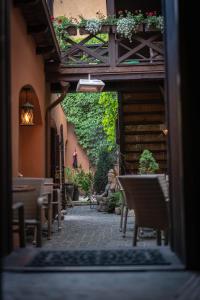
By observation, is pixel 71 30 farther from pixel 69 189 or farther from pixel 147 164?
pixel 69 189

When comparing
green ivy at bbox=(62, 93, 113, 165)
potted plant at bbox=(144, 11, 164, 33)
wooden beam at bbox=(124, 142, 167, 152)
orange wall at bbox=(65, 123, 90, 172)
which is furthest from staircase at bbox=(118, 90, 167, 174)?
orange wall at bbox=(65, 123, 90, 172)

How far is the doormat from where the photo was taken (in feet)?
11.6

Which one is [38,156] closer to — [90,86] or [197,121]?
[90,86]

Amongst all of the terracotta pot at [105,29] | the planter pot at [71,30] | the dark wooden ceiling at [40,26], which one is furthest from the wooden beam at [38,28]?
the terracotta pot at [105,29]

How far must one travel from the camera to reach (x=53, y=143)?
10523 mm

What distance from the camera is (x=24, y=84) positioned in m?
7.02

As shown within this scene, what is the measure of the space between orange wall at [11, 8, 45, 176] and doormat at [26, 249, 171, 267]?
7.35 feet

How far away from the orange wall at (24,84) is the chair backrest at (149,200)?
1856 millimetres

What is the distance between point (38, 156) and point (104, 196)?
3677 mm

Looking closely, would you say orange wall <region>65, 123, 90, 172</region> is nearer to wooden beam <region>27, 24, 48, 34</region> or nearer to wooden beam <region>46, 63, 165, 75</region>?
wooden beam <region>46, 63, 165, 75</region>

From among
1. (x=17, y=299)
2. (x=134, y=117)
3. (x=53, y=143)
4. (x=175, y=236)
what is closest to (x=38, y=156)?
(x=53, y=143)

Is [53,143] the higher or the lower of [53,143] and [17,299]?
the higher

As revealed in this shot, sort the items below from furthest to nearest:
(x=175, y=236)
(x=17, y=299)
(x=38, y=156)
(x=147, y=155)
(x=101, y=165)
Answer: (x=101, y=165) → (x=38, y=156) → (x=147, y=155) → (x=175, y=236) → (x=17, y=299)

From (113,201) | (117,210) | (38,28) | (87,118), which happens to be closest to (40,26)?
(38,28)
